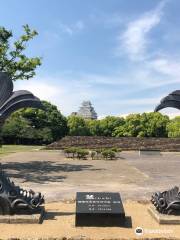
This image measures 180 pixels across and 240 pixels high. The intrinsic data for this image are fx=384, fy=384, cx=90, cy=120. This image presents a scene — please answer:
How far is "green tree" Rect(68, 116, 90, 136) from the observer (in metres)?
68.9

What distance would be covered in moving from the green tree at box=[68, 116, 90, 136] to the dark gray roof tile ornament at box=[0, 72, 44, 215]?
5843cm

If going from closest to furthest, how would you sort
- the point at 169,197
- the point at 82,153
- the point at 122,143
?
the point at 169,197 < the point at 82,153 < the point at 122,143

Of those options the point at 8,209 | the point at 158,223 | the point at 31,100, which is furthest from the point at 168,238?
the point at 31,100

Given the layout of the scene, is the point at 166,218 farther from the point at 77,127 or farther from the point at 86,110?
the point at 86,110

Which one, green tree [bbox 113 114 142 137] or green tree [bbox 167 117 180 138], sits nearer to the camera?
green tree [bbox 167 117 180 138]

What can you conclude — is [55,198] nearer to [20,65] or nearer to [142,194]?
[142,194]

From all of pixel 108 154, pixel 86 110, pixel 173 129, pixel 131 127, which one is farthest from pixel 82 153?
pixel 86 110

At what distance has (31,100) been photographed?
9297mm

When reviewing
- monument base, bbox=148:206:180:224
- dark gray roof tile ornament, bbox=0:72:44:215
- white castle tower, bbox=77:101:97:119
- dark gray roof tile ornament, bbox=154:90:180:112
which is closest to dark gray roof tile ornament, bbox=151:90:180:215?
dark gray roof tile ornament, bbox=154:90:180:112

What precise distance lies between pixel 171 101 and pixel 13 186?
4310 millimetres

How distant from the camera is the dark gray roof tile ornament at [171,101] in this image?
9.38 metres

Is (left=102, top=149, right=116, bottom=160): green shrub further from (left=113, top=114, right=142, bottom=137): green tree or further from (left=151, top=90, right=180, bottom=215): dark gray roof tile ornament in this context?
(left=113, top=114, right=142, bottom=137): green tree

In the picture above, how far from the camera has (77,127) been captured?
70.2 metres

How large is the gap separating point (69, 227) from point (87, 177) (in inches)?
339
